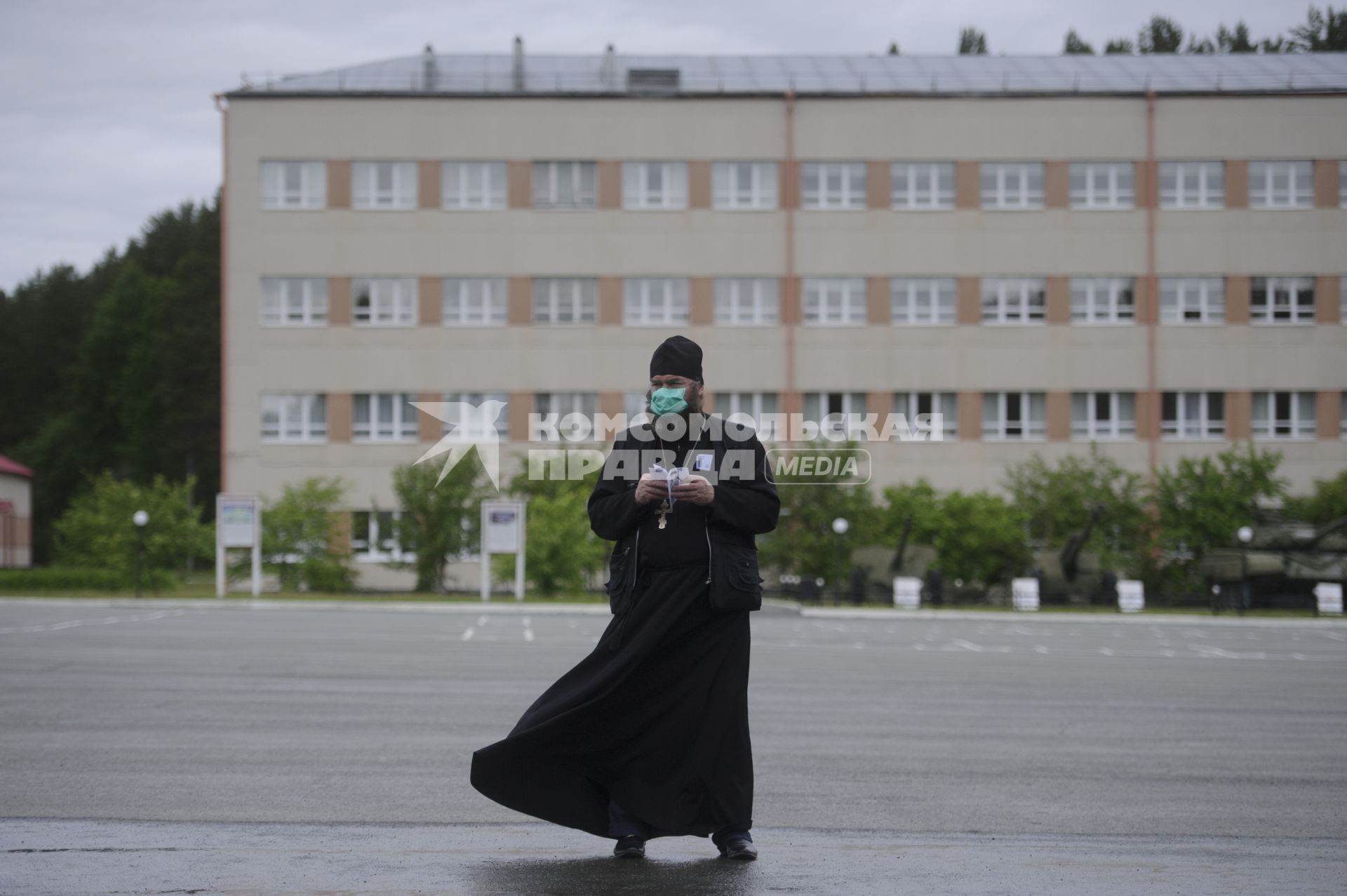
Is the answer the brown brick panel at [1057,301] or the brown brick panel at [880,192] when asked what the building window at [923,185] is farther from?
the brown brick panel at [1057,301]

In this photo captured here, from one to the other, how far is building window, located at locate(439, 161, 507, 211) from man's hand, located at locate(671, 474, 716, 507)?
154 ft

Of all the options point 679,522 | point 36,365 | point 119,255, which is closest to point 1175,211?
point 679,522

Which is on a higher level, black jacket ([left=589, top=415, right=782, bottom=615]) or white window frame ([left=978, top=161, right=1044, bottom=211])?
white window frame ([left=978, top=161, right=1044, bottom=211])

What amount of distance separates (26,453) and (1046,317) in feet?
201

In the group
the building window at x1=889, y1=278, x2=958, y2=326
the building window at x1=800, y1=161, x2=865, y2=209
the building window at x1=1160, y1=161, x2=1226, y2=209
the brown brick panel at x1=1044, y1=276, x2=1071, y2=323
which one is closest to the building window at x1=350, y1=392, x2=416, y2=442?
the building window at x1=800, y1=161, x2=865, y2=209

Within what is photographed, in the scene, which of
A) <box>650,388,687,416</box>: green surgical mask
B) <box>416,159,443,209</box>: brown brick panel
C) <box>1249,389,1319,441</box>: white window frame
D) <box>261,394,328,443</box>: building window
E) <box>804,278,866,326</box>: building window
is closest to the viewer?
<box>650,388,687,416</box>: green surgical mask

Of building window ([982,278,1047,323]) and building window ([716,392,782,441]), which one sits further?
building window ([982,278,1047,323])

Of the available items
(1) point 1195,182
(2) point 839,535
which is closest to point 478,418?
(2) point 839,535

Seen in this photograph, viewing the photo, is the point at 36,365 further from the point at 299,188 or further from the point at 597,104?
the point at 597,104

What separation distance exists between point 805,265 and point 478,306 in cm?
1170

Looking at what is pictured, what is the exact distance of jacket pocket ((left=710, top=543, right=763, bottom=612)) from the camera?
6207 mm

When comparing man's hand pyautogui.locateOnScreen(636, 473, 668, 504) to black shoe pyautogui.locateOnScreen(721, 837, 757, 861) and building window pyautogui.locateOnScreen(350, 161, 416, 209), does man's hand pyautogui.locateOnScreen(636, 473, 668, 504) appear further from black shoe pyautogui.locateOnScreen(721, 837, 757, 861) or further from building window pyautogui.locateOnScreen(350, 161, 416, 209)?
building window pyautogui.locateOnScreen(350, 161, 416, 209)

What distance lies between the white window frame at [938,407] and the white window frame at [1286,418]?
10654mm

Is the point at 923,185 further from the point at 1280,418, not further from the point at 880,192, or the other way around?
the point at 1280,418
